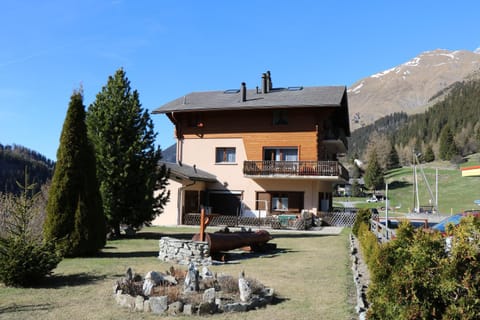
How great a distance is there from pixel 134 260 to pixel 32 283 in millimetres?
3849

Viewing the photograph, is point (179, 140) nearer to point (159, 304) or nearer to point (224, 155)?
point (224, 155)

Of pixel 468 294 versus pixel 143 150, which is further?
pixel 143 150

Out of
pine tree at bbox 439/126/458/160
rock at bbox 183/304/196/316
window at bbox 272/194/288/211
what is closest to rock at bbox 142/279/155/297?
rock at bbox 183/304/196/316

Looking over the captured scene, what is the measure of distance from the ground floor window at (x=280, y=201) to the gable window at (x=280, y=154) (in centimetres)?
243

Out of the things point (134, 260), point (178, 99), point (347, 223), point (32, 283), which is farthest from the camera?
point (178, 99)

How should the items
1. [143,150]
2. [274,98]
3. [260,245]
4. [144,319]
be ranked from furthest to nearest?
[274,98]
[143,150]
[260,245]
[144,319]

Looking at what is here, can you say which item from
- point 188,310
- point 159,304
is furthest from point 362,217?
point 159,304

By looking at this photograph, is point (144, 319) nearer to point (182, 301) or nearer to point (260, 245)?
point (182, 301)

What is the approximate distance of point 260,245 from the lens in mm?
15289

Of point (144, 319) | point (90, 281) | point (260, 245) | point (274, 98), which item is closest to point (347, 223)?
point (274, 98)

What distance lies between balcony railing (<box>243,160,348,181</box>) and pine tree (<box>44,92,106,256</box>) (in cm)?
1744

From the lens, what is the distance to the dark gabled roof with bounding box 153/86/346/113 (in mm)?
30000

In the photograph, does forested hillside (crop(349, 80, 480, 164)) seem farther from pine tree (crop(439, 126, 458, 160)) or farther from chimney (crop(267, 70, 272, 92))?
chimney (crop(267, 70, 272, 92))

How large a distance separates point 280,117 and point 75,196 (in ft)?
66.1
